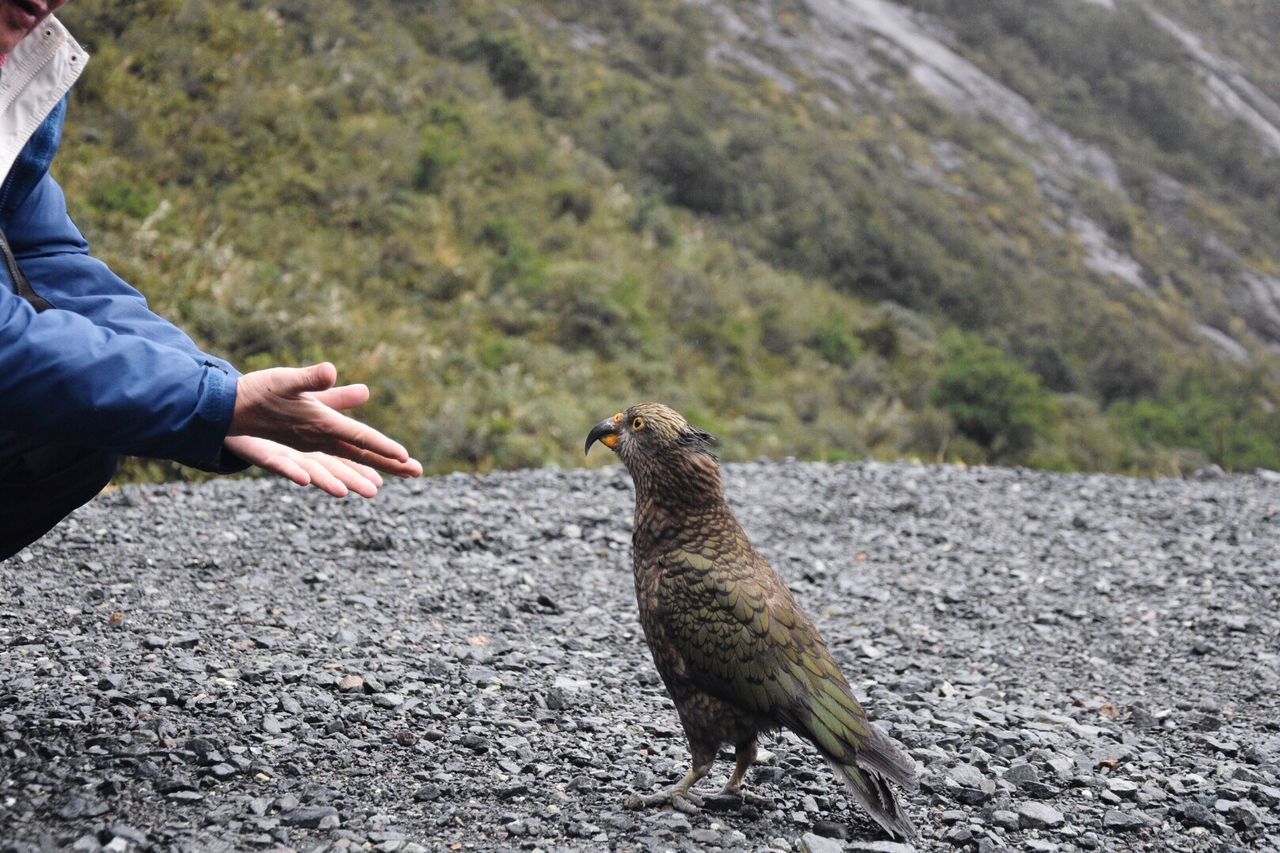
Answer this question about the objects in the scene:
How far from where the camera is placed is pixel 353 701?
4.07m

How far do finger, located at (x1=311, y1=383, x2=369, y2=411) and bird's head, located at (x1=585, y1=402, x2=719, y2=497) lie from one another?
1.16 m

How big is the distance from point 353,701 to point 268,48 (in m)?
15.7

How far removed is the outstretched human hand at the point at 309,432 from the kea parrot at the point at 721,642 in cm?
105

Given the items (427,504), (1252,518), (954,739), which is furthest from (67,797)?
(1252,518)

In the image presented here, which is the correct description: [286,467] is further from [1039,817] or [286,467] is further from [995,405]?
[995,405]

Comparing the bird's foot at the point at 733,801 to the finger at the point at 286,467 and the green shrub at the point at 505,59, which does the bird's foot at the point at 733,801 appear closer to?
the finger at the point at 286,467

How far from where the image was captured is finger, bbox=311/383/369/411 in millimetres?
2574

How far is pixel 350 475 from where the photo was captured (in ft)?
9.52

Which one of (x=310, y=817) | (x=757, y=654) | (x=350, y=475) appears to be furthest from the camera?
(x=757, y=654)

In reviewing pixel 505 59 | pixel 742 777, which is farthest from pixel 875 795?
pixel 505 59

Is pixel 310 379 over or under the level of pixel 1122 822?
over

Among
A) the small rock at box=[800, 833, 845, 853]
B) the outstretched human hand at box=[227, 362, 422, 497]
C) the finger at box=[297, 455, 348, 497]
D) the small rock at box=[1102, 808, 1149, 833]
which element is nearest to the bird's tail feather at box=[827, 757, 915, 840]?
the small rock at box=[800, 833, 845, 853]

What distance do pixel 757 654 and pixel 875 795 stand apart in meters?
0.58

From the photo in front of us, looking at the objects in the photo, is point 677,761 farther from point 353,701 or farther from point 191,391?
point 191,391
